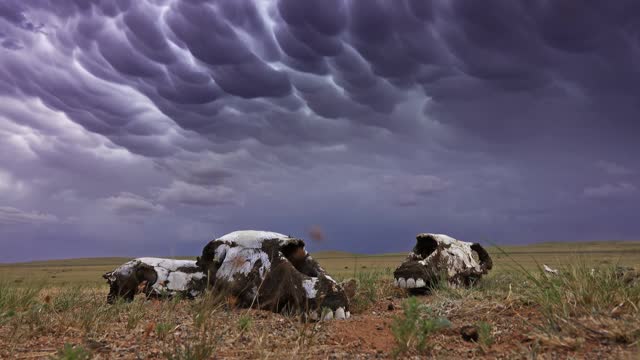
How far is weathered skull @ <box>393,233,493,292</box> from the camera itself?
31.1 ft

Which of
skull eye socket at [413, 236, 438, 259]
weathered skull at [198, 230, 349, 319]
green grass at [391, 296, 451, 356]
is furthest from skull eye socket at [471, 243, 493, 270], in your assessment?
green grass at [391, 296, 451, 356]

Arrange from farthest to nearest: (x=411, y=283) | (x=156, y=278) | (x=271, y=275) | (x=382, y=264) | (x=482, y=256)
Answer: (x=382, y=264) → (x=482, y=256) → (x=411, y=283) → (x=156, y=278) → (x=271, y=275)

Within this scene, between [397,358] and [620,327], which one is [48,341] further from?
[620,327]

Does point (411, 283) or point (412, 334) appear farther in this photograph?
point (411, 283)

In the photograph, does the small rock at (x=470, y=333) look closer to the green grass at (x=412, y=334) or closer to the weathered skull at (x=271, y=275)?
the green grass at (x=412, y=334)

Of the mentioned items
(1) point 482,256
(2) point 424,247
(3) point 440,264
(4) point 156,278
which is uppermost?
(2) point 424,247

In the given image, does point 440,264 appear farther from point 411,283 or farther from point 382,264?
point 382,264

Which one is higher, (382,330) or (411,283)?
(411,283)

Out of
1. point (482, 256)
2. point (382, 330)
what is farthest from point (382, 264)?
point (382, 330)

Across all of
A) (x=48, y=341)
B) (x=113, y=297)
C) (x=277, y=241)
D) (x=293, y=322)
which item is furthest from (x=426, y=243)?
(x=48, y=341)

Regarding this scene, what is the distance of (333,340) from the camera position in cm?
516

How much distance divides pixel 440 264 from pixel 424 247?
129 cm

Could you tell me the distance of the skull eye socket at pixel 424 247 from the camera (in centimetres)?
1085

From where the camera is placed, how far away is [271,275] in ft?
23.3
